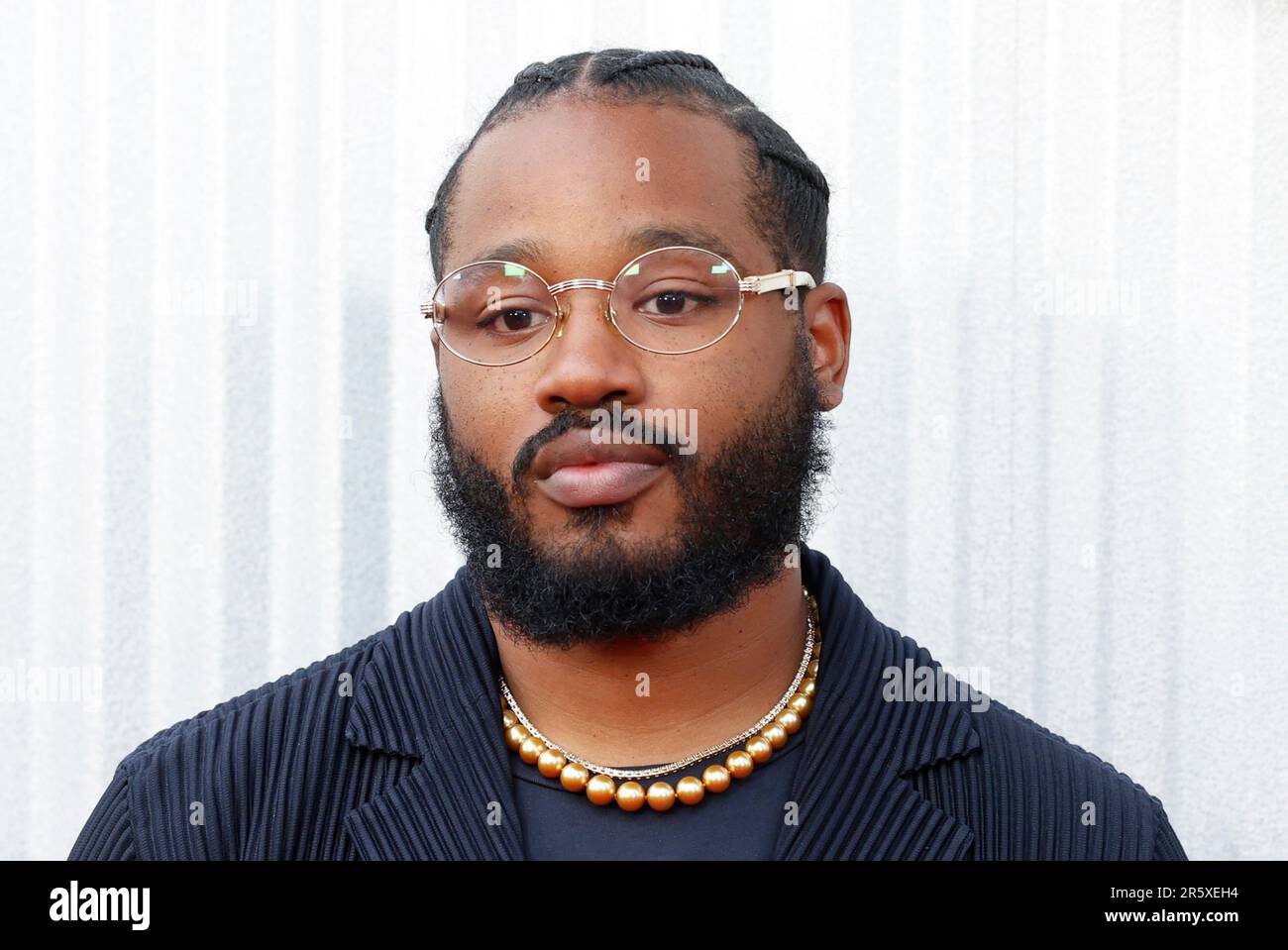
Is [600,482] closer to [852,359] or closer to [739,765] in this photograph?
[739,765]

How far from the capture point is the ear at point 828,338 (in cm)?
212

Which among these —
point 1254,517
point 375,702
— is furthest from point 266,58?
point 1254,517

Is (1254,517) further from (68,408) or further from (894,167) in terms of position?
(68,408)

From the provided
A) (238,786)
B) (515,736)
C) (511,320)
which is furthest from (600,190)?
(238,786)

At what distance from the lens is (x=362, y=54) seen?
276cm

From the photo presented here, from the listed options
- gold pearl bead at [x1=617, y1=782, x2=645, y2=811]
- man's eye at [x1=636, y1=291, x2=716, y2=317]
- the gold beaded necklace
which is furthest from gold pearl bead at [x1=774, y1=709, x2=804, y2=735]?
man's eye at [x1=636, y1=291, x2=716, y2=317]

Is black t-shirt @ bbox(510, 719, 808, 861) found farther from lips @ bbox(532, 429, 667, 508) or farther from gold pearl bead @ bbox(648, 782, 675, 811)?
lips @ bbox(532, 429, 667, 508)

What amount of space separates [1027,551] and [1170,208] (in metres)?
0.76

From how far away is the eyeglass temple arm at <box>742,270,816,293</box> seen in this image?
6.33 feet

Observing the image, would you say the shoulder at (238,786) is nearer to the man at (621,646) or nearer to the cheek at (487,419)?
the man at (621,646)

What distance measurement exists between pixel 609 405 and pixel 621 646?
356 mm

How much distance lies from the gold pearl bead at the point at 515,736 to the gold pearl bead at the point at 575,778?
85 mm

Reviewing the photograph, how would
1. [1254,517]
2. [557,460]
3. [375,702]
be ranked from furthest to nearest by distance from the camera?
1. [1254,517]
2. [375,702]
3. [557,460]
